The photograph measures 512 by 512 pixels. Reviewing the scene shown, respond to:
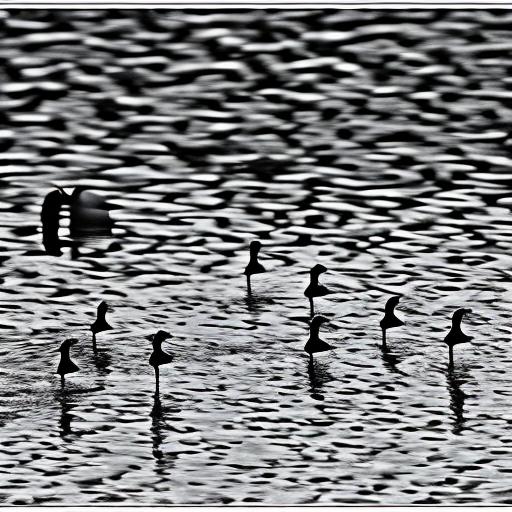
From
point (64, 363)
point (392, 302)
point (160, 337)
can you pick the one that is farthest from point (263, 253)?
point (64, 363)

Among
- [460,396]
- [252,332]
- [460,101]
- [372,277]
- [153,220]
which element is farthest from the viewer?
[460,101]

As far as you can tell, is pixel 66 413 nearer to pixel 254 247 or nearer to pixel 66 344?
pixel 66 344

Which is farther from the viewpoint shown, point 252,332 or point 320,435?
point 252,332

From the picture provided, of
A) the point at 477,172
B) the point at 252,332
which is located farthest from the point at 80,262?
the point at 477,172

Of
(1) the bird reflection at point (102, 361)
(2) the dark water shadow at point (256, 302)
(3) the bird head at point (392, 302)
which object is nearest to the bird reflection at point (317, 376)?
(3) the bird head at point (392, 302)

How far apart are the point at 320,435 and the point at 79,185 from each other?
8210 mm

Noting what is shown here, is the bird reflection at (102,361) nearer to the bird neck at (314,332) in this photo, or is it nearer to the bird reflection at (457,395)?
the bird neck at (314,332)

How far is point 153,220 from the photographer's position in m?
26.8

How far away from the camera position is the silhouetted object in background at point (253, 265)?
2444 centimetres

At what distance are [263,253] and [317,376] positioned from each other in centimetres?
384

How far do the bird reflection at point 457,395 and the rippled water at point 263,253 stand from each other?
35 millimetres

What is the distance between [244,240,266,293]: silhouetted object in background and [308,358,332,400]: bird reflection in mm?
2307

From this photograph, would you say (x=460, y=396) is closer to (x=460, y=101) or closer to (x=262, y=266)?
(x=262, y=266)

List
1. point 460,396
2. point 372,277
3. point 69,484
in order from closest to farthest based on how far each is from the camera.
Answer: point 69,484 < point 460,396 < point 372,277
